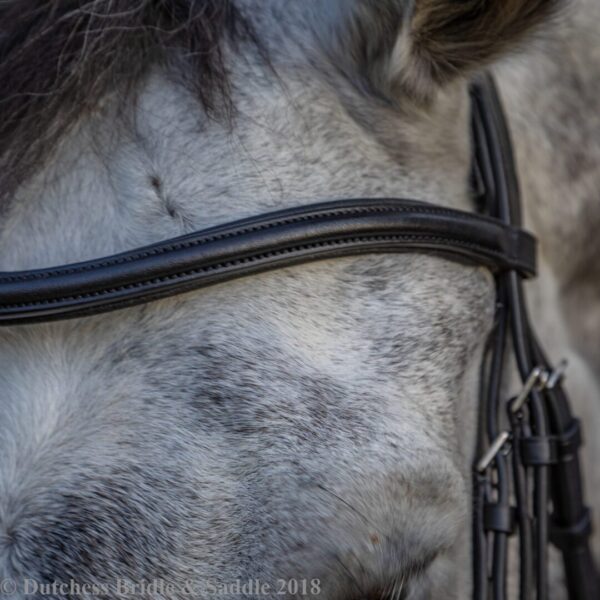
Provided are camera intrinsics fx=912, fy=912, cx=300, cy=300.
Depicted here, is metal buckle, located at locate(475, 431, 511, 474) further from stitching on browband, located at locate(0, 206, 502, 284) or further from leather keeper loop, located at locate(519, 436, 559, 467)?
stitching on browband, located at locate(0, 206, 502, 284)

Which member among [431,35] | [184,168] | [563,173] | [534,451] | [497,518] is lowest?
[497,518]

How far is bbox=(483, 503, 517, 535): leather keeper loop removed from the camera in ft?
4.04

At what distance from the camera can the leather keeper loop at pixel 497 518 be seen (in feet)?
4.04

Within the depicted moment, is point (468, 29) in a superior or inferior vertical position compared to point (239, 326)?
superior

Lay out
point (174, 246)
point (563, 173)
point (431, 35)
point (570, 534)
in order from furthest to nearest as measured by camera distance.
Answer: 1. point (563, 173)
2. point (570, 534)
3. point (431, 35)
4. point (174, 246)

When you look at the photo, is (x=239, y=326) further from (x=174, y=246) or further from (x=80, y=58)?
(x=80, y=58)

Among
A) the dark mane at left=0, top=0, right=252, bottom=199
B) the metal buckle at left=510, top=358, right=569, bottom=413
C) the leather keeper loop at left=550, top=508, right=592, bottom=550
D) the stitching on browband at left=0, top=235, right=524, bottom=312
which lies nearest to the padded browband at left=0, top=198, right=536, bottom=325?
the stitching on browband at left=0, top=235, right=524, bottom=312

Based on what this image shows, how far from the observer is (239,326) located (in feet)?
3.53

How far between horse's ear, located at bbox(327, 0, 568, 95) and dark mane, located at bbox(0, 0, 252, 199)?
0.19 meters

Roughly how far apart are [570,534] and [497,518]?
24 centimetres

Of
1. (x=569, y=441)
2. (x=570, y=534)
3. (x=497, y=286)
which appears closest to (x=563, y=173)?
(x=497, y=286)

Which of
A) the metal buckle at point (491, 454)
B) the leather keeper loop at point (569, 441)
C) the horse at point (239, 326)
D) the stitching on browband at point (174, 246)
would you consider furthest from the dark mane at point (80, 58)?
the leather keeper loop at point (569, 441)

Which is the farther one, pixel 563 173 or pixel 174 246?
pixel 563 173

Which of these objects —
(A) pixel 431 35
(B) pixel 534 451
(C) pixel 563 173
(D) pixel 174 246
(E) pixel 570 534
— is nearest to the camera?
(D) pixel 174 246
